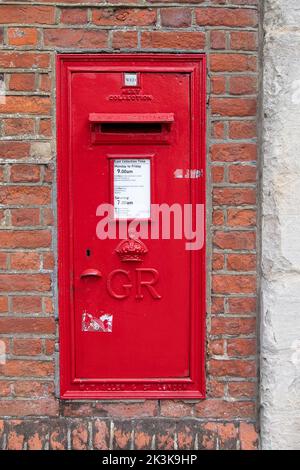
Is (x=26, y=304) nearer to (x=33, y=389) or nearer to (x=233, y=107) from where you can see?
(x=33, y=389)

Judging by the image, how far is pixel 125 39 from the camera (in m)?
2.50

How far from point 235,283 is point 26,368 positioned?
116 centimetres

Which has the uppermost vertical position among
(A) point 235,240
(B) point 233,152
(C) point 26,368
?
(B) point 233,152

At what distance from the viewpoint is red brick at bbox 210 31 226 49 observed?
98.3 inches

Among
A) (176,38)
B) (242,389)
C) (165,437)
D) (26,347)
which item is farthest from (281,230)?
(26,347)

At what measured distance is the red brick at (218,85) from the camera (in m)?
2.51

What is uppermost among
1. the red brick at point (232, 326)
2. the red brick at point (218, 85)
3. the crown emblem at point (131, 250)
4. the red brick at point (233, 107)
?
the red brick at point (218, 85)

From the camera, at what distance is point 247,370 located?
103 inches

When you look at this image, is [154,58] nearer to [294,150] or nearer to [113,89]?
[113,89]

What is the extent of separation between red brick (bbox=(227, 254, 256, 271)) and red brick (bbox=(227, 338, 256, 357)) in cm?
37

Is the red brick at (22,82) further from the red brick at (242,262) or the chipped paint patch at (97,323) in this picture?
the red brick at (242,262)

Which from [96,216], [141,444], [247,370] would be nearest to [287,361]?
[247,370]

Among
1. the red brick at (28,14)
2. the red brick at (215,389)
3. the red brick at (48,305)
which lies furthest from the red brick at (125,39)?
the red brick at (215,389)

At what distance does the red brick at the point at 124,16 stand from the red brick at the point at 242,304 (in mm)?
1441
